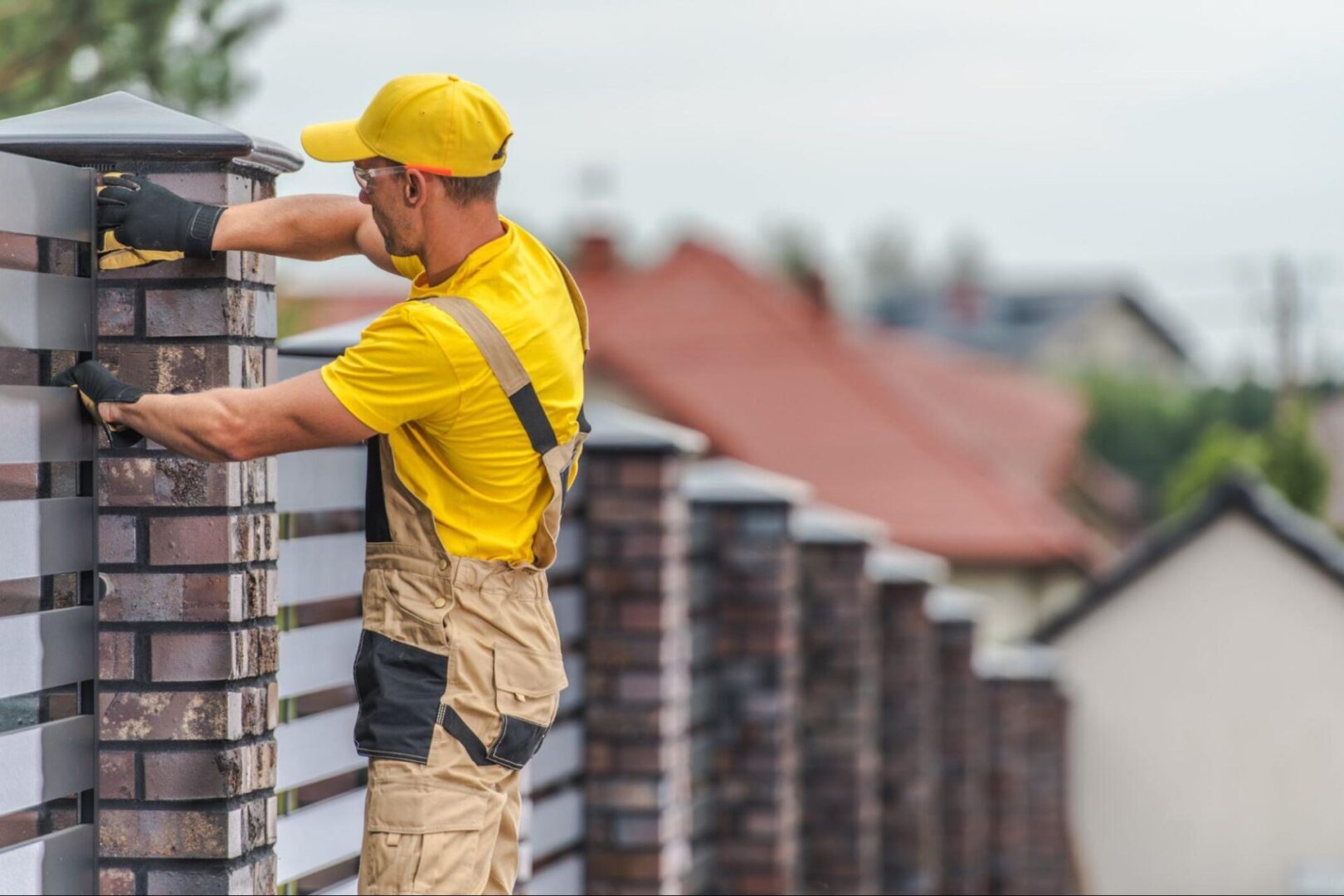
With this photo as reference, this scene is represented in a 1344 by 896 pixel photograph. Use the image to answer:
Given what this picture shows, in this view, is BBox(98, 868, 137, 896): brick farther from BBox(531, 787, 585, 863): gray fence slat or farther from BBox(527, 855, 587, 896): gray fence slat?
BBox(531, 787, 585, 863): gray fence slat

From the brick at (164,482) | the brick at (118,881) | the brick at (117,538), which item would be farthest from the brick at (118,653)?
the brick at (118,881)

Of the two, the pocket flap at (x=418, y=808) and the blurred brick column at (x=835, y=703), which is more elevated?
the pocket flap at (x=418, y=808)

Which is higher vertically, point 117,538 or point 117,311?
point 117,311

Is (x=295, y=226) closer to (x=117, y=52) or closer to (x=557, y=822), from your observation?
(x=557, y=822)

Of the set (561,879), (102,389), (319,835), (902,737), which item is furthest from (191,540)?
(902,737)

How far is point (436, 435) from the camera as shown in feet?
11.1

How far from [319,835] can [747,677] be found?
12.6 feet

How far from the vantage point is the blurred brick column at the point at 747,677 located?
26.4ft

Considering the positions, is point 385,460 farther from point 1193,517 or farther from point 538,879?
point 1193,517

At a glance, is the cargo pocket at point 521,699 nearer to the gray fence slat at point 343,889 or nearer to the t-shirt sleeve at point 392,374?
the t-shirt sleeve at point 392,374

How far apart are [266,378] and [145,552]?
1.56ft

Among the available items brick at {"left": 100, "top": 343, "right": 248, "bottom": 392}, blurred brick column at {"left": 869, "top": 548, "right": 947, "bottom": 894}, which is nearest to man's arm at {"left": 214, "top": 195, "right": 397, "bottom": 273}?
brick at {"left": 100, "top": 343, "right": 248, "bottom": 392}

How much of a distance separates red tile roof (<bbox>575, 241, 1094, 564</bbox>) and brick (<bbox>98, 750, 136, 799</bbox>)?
24.8 metres

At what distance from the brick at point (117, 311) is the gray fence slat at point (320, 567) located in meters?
0.83
